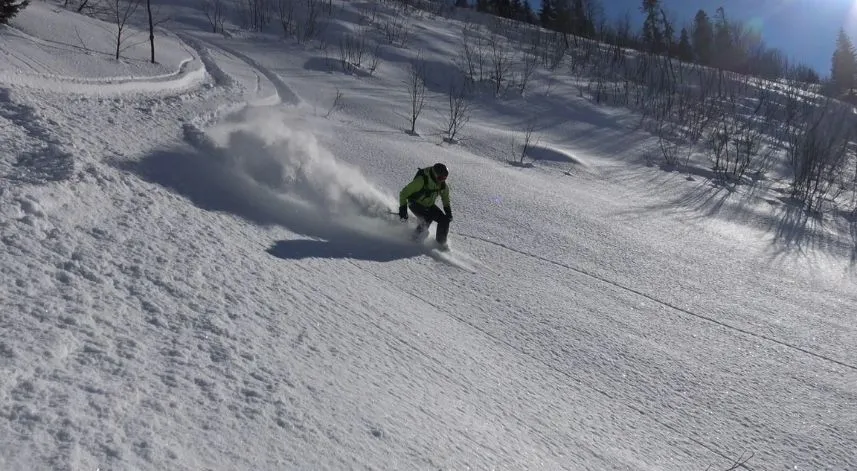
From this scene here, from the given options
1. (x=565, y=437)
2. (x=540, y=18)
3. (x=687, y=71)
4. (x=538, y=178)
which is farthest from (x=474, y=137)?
(x=540, y=18)

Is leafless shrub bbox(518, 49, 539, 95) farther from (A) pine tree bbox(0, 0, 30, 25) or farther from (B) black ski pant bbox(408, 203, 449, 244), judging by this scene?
(B) black ski pant bbox(408, 203, 449, 244)

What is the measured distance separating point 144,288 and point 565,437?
253cm

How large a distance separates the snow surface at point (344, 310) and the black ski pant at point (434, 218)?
0.85 ft

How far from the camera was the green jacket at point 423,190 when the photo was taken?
6.97 metres

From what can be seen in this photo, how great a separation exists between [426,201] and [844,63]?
47.9 meters

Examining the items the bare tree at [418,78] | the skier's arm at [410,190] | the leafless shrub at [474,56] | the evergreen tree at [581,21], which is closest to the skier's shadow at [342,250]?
the skier's arm at [410,190]

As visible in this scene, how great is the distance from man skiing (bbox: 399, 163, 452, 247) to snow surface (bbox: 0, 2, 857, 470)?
35 cm

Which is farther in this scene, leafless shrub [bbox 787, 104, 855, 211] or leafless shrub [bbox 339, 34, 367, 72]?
leafless shrub [bbox 339, 34, 367, 72]

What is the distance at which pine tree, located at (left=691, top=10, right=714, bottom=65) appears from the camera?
40094mm

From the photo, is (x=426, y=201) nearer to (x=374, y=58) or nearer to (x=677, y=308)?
(x=677, y=308)

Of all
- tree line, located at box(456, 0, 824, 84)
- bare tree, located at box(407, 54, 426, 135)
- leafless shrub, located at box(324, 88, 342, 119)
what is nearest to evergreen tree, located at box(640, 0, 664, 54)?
tree line, located at box(456, 0, 824, 84)

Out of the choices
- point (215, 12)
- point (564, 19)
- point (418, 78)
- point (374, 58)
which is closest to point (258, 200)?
point (418, 78)

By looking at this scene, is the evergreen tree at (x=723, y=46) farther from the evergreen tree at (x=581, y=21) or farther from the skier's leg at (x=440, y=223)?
the skier's leg at (x=440, y=223)

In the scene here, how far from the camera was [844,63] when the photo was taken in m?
42.9
